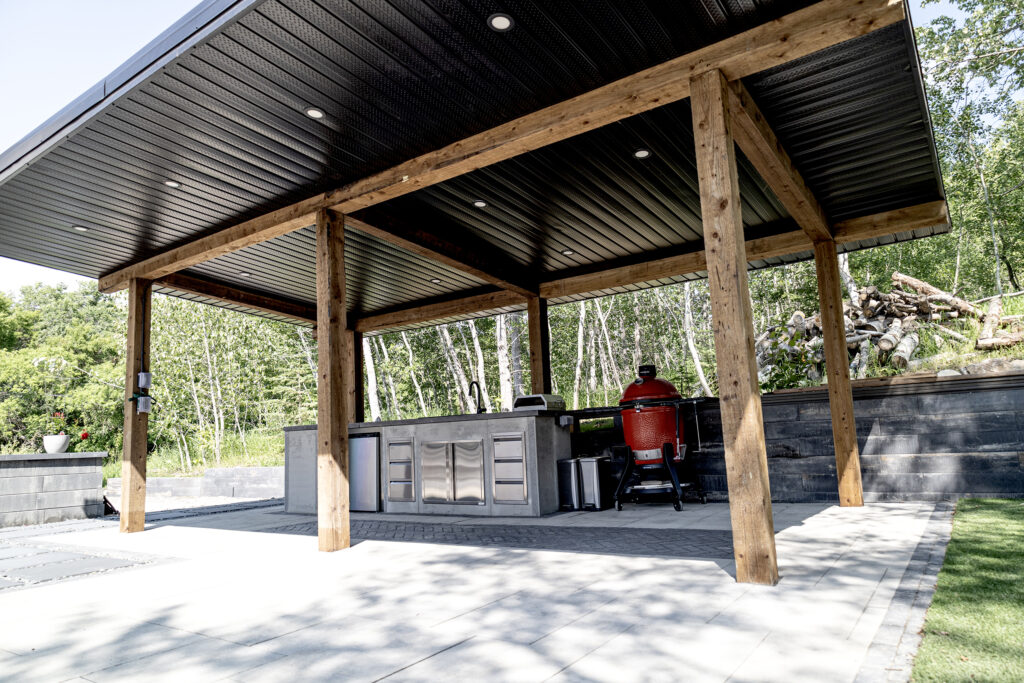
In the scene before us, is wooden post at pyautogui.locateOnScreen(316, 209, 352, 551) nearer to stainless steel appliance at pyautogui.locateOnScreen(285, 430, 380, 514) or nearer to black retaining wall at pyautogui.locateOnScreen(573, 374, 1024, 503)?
stainless steel appliance at pyautogui.locateOnScreen(285, 430, 380, 514)

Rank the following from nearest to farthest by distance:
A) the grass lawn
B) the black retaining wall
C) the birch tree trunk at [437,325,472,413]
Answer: the grass lawn, the black retaining wall, the birch tree trunk at [437,325,472,413]

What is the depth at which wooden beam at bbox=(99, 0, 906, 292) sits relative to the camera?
3318 millimetres

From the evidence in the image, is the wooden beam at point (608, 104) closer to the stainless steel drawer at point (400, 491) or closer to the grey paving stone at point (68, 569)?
the grey paving stone at point (68, 569)

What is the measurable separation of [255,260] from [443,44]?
5132 millimetres

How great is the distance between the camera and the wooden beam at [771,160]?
402 centimetres

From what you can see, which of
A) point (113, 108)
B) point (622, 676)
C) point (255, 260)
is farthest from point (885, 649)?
point (255, 260)

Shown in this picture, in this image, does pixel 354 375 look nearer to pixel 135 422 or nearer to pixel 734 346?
pixel 135 422

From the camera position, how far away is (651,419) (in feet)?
20.7

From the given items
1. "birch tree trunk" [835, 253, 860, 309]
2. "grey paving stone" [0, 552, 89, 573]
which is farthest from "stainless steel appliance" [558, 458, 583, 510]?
"birch tree trunk" [835, 253, 860, 309]

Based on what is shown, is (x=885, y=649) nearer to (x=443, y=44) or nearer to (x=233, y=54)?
(x=443, y=44)

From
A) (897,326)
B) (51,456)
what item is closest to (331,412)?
(51,456)

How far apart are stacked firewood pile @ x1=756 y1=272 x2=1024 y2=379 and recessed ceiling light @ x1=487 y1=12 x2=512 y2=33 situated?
21.5 feet

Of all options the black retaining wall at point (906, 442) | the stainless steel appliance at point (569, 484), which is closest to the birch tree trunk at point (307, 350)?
the stainless steel appliance at point (569, 484)

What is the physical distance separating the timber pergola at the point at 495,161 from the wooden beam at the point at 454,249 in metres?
0.03
